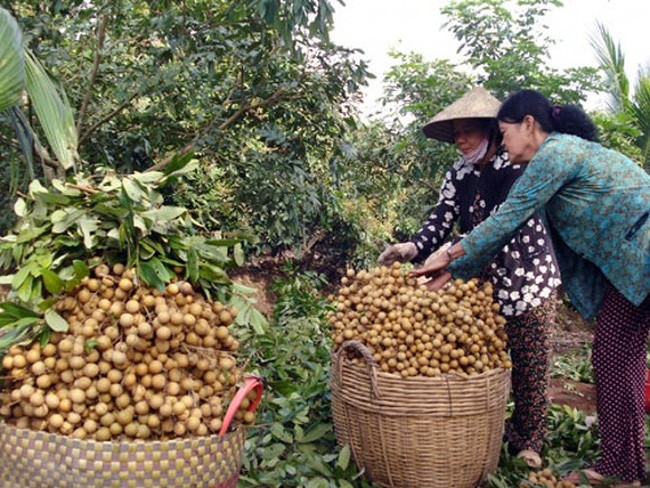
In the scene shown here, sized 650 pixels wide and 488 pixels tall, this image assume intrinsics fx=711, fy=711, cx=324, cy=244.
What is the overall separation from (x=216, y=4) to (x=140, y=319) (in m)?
3.51

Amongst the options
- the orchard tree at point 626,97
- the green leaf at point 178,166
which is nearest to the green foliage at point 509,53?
the orchard tree at point 626,97

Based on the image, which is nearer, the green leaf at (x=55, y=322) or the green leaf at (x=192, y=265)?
the green leaf at (x=55, y=322)

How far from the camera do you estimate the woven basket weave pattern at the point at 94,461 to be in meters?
1.72

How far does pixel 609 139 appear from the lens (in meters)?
6.35

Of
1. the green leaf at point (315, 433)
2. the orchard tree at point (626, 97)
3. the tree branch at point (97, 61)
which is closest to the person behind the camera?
the green leaf at point (315, 433)

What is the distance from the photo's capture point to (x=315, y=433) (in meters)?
3.21

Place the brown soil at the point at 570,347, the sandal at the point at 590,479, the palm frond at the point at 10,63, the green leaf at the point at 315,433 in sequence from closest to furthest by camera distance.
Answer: the palm frond at the point at 10,63, the sandal at the point at 590,479, the green leaf at the point at 315,433, the brown soil at the point at 570,347

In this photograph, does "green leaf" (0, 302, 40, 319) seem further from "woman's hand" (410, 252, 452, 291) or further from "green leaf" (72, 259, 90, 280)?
"woman's hand" (410, 252, 452, 291)

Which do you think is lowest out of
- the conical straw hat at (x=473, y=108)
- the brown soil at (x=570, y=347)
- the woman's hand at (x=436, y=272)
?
the brown soil at (x=570, y=347)

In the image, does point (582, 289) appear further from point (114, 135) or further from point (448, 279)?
point (114, 135)

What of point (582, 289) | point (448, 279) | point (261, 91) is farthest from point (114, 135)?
point (582, 289)

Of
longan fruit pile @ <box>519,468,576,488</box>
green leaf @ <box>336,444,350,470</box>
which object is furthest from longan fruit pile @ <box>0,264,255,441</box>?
longan fruit pile @ <box>519,468,576,488</box>

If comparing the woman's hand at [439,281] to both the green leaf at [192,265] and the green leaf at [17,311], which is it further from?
the green leaf at [17,311]

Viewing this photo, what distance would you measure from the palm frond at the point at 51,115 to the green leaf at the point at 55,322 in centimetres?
80
